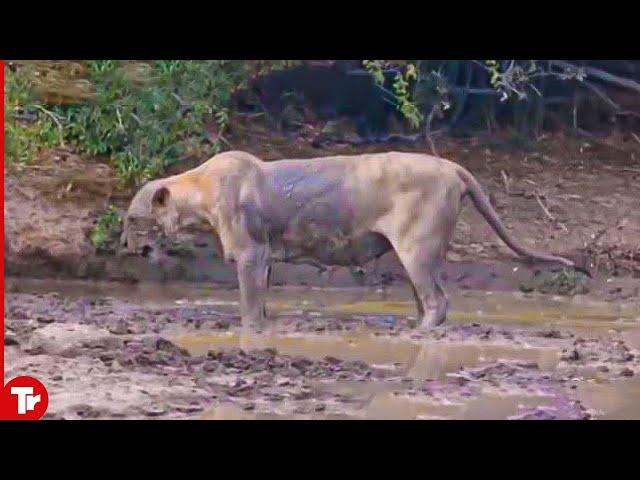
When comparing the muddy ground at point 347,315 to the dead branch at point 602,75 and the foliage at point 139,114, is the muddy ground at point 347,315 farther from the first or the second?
the dead branch at point 602,75

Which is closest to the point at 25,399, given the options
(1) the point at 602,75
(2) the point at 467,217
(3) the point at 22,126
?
(3) the point at 22,126

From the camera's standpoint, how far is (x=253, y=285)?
277 inches

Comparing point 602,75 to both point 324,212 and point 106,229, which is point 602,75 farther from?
point 106,229

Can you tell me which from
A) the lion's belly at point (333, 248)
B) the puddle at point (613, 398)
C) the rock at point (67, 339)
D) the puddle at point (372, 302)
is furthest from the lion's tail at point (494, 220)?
the rock at point (67, 339)

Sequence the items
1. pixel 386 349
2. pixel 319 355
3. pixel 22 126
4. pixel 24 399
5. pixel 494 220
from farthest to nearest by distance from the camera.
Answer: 1. pixel 22 126
2. pixel 494 220
3. pixel 386 349
4. pixel 319 355
5. pixel 24 399

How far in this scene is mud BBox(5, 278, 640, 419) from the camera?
595cm

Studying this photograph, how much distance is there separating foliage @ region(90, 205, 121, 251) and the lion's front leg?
1.09m

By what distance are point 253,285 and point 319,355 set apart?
634 millimetres

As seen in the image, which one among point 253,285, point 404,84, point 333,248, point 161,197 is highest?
point 404,84

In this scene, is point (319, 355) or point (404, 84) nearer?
point (319, 355)

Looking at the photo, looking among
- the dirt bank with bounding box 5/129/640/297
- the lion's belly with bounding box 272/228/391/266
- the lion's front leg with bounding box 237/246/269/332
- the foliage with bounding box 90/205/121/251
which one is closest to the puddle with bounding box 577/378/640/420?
the lion's belly with bounding box 272/228/391/266

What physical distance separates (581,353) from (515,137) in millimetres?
1731

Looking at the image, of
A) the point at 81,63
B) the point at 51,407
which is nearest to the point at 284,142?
the point at 81,63

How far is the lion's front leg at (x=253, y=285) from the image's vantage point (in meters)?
7.02
